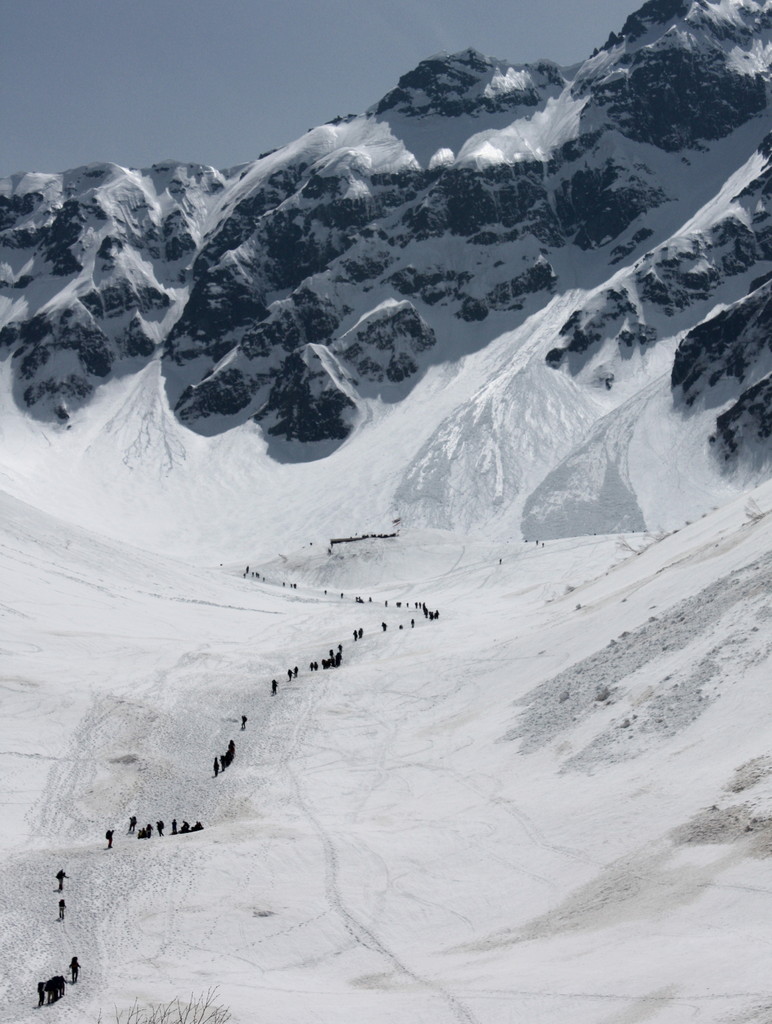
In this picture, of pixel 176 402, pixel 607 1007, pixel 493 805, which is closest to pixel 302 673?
pixel 493 805

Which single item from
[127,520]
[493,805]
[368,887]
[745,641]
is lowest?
[368,887]

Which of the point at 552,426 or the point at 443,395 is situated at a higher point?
the point at 443,395

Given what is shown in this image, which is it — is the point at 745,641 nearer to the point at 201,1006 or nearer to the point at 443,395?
the point at 201,1006

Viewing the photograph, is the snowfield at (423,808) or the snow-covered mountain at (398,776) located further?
the snow-covered mountain at (398,776)

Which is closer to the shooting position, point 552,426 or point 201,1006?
point 201,1006

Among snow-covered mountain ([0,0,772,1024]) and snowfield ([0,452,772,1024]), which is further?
snow-covered mountain ([0,0,772,1024])

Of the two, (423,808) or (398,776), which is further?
(398,776)

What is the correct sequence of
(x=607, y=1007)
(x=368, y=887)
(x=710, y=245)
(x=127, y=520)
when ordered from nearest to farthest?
(x=607, y=1007)
(x=368, y=887)
(x=127, y=520)
(x=710, y=245)

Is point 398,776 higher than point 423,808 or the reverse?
higher
